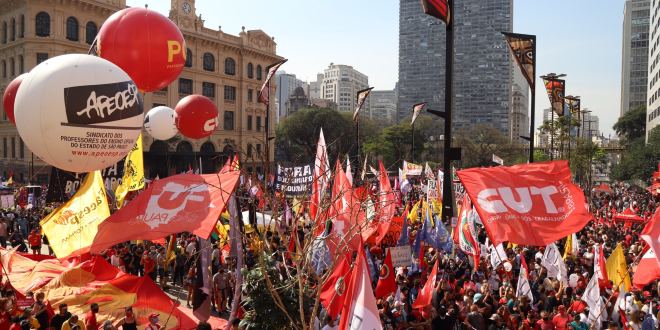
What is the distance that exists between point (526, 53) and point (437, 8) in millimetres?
5207

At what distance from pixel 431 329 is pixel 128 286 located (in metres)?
6.08

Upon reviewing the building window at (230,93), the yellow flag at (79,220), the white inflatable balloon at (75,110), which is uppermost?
the building window at (230,93)

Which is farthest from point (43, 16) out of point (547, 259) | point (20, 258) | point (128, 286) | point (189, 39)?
point (547, 259)

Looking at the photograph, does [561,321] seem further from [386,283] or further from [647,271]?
[386,283]

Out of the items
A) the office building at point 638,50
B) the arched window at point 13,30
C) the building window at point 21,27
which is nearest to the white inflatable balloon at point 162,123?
the building window at point 21,27

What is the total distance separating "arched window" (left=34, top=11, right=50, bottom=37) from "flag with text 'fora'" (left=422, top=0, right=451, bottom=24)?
42122 millimetres

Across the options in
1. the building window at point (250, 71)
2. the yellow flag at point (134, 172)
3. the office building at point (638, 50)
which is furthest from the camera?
the office building at point (638, 50)

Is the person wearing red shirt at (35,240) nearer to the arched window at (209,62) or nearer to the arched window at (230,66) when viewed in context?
the arched window at (209,62)

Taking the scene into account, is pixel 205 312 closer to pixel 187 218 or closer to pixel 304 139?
pixel 187 218

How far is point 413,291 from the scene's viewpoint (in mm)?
11602

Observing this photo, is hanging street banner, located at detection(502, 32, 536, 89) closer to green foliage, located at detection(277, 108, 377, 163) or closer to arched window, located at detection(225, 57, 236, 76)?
arched window, located at detection(225, 57, 236, 76)

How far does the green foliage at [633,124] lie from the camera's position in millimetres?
92625

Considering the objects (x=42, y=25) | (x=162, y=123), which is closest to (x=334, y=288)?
(x=162, y=123)

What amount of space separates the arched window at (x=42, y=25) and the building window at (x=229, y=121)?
22296mm
